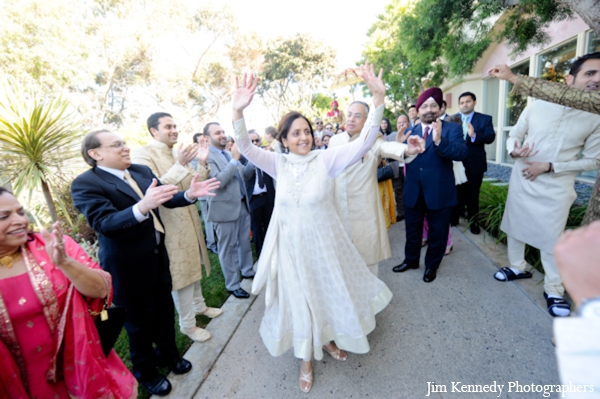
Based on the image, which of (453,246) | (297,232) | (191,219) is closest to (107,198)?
(191,219)

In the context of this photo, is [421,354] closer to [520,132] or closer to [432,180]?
[432,180]

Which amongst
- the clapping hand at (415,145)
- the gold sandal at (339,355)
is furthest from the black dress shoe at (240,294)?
the clapping hand at (415,145)

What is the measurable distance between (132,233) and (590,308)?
2.32m

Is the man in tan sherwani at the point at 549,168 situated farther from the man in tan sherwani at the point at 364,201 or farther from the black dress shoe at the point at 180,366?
the black dress shoe at the point at 180,366

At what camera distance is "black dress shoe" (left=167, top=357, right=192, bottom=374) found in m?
2.42

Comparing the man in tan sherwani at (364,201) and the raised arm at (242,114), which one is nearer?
the raised arm at (242,114)

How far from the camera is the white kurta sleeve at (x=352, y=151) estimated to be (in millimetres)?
2088

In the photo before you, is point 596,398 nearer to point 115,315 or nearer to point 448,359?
point 448,359

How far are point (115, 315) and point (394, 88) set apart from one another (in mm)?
13310

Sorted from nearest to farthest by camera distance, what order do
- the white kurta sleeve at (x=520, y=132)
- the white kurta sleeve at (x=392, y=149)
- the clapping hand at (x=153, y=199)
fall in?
the clapping hand at (x=153, y=199) → the white kurta sleeve at (x=392, y=149) → the white kurta sleeve at (x=520, y=132)

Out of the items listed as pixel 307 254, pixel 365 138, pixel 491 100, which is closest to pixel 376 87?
pixel 365 138

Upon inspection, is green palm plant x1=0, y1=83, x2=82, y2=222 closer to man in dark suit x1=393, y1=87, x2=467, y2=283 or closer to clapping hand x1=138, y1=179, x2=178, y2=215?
clapping hand x1=138, y1=179, x2=178, y2=215

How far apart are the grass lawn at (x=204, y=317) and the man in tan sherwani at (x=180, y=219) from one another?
130 millimetres

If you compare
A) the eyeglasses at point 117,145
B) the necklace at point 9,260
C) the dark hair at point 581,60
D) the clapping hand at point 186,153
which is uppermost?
the dark hair at point 581,60
